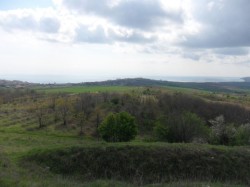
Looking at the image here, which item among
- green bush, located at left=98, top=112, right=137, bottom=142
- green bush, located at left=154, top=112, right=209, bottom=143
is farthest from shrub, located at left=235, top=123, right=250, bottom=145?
green bush, located at left=98, top=112, right=137, bottom=142

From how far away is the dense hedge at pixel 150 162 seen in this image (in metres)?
20.7

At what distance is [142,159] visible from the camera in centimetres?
2172

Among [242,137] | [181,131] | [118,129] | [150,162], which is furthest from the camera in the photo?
[181,131]

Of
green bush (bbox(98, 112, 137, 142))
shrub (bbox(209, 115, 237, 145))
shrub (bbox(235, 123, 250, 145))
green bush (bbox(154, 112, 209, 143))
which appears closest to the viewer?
shrub (bbox(235, 123, 250, 145))

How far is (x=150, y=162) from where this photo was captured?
843 inches

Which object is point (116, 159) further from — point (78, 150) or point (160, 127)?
point (160, 127)

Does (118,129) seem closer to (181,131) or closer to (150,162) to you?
(181,131)

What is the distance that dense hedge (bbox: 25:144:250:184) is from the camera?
20656 mm

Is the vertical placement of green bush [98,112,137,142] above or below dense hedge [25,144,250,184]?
below

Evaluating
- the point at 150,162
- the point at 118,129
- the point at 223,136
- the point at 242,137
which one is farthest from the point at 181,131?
the point at 150,162

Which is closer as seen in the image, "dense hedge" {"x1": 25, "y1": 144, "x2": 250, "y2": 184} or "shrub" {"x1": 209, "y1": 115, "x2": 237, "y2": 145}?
"dense hedge" {"x1": 25, "y1": 144, "x2": 250, "y2": 184}

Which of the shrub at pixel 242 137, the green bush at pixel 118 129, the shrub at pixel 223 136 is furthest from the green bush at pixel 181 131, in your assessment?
the shrub at pixel 242 137

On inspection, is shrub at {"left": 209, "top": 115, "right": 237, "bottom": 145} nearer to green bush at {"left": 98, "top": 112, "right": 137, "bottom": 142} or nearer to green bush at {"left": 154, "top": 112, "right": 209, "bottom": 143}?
green bush at {"left": 154, "top": 112, "right": 209, "bottom": 143}

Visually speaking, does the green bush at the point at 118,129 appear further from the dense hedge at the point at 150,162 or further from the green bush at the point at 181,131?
the dense hedge at the point at 150,162
